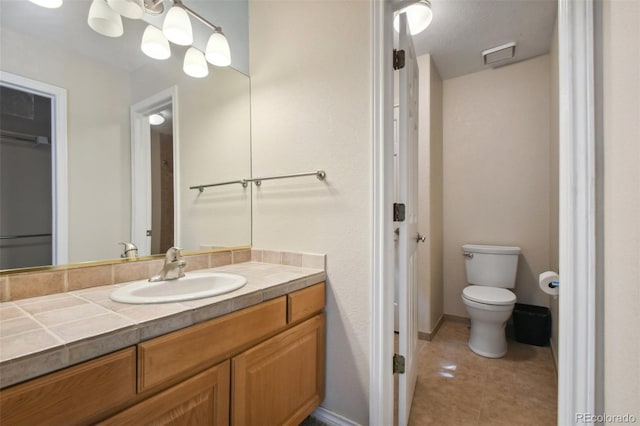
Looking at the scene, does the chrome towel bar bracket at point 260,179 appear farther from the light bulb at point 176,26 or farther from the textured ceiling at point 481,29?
the textured ceiling at point 481,29

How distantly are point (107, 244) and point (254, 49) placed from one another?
4.48 feet

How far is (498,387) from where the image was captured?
168cm

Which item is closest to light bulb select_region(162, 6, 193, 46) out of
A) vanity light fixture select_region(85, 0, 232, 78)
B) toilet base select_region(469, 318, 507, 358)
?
vanity light fixture select_region(85, 0, 232, 78)

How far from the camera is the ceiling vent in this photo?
7.24 ft

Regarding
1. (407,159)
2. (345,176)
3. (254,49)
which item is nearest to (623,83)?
(407,159)

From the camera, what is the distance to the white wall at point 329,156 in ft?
4.19

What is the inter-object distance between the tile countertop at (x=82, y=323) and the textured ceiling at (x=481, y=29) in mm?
2145

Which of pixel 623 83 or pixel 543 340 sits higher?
pixel 623 83

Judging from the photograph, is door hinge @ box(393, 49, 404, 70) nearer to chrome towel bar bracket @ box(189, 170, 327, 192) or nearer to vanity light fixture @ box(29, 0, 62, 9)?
chrome towel bar bracket @ box(189, 170, 327, 192)

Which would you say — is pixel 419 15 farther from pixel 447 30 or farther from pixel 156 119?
pixel 156 119

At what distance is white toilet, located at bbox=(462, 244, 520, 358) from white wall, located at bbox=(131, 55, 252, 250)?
69.8 inches

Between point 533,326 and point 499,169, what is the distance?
1376 mm

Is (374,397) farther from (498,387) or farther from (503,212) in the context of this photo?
(503,212)

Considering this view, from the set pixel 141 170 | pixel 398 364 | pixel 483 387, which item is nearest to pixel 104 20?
pixel 141 170
